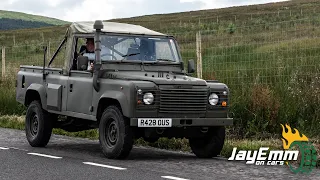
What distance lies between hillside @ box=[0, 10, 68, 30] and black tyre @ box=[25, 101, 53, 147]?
128566mm

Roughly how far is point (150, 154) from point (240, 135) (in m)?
2.42

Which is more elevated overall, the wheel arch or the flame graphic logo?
the wheel arch

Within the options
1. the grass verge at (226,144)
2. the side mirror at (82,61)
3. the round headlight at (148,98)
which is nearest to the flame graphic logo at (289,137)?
the grass verge at (226,144)

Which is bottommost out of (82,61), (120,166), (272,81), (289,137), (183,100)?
(120,166)

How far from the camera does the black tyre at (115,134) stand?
1175 centimetres

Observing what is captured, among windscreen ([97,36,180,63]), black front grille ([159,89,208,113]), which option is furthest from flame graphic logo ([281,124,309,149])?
windscreen ([97,36,180,63])

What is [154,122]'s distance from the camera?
1177cm

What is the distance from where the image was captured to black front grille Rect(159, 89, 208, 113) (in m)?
11.9

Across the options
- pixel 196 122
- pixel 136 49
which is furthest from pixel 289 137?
pixel 136 49

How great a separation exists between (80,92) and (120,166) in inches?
88.8

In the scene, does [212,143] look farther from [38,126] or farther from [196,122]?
[38,126]

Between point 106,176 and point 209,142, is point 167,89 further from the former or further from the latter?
point 106,176

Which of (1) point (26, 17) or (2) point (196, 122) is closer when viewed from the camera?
(2) point (196, 122)

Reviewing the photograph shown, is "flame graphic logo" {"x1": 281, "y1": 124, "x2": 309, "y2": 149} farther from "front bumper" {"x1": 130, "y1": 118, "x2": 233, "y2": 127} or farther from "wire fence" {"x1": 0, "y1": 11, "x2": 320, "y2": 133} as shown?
"front bumper" {"x1": 130, "y1": 118, "x2": 233, "y2": 127}
